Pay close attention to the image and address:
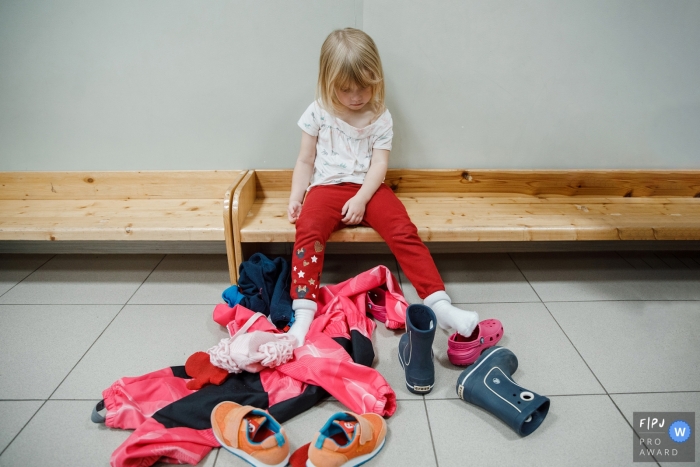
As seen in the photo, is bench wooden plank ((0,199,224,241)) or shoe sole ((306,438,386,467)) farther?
bench wooden plank ((0,199,224,241))

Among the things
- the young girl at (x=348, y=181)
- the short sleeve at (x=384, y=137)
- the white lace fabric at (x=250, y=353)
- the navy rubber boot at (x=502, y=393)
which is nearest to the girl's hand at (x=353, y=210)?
the young girl at (x=348, y=181)

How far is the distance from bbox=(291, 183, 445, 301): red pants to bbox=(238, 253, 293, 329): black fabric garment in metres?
0.08

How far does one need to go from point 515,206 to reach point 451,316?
728 mm

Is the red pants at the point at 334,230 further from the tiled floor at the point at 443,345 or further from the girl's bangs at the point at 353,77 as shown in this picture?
the girl's bangs at the point at 353,77

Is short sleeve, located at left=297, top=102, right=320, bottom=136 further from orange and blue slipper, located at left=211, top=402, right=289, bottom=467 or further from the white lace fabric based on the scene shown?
orange and blue slipper, located at left=211, top=402, right=289, bottom=467

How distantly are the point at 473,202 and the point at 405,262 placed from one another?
0.56 m

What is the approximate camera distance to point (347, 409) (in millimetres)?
1331

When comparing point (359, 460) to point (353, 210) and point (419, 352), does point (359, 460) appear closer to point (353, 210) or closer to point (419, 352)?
point (419, 352)

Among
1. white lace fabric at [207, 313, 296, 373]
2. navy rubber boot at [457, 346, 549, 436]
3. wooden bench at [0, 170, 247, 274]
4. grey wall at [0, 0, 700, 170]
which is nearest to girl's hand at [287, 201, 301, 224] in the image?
wooden bench at [0, 170, 247, 274]

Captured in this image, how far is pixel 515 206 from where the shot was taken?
196cm

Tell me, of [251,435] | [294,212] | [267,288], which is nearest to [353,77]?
[294,212]

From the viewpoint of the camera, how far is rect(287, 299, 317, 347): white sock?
152 cm

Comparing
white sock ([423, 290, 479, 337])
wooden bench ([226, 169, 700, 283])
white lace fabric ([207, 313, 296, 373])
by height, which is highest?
wooden bench ([226, 169, 700, 283])

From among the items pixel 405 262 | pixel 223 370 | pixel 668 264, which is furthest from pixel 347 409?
pixel 668 264
